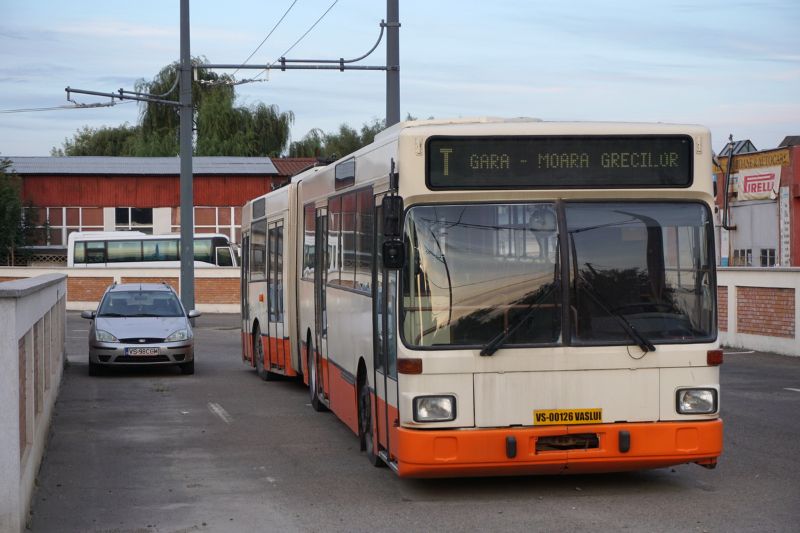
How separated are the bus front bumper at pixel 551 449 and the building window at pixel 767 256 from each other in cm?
3673

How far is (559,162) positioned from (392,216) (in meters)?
1.42

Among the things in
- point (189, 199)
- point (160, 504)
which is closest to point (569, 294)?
point (160, 504)

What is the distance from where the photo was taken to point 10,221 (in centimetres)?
6181

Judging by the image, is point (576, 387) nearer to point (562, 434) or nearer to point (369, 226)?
point (562, 434)

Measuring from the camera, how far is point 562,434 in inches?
368

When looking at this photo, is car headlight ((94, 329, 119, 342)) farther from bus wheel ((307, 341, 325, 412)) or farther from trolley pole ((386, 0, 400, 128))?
bus wheel ((307, 341, 325, 412))

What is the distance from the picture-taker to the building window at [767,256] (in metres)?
44.7

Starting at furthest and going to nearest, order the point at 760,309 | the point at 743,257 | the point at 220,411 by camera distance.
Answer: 1. the point at 743,257
2. the point at 760,309
3. the point at 220,411

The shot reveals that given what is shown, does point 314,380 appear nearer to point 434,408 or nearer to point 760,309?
point 434,408

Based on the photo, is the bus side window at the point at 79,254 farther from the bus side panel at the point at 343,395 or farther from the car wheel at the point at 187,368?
the bus side panel at the point at 343,395

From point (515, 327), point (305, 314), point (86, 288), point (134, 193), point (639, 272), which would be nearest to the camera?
point (515, 327)

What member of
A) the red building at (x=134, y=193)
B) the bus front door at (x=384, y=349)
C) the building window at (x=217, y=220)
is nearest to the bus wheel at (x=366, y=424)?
the bus front door at (x=384, y=349)

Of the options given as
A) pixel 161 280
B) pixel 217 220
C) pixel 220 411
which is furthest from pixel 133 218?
pixel 220 411

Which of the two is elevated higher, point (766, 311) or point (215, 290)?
point (766, 311)
